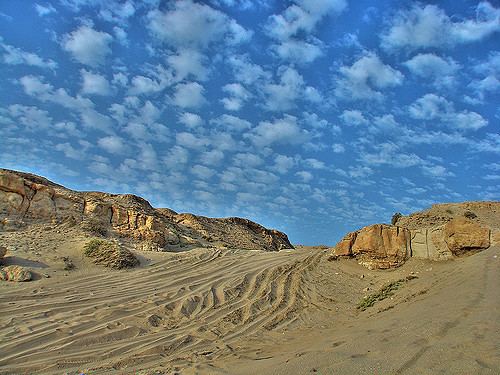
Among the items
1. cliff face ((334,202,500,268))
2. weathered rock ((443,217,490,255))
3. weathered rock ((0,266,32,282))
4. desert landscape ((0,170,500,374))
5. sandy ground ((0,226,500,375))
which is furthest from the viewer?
cliff face ((334,202,500,268))

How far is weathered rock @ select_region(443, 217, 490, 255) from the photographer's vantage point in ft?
33.3

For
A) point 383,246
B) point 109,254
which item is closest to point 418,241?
point 383,246

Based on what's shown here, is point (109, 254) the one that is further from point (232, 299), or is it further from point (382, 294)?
point (382, 294)

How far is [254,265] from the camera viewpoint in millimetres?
12664

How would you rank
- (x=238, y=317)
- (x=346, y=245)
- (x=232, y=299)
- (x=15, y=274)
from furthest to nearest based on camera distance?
(x=346, y=245)
(x=232, y=299)
(x=15, y=274)
(x=238, y=317)

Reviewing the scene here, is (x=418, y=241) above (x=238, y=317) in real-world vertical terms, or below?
above

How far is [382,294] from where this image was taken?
30.5 feet

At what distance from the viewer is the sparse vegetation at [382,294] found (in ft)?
29.4

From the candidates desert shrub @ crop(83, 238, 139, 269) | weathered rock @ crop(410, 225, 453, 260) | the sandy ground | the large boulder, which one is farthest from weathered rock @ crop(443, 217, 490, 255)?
desert shrub @ crop(83, 238, 139, 269)

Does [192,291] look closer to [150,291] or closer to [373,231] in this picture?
[150,291]

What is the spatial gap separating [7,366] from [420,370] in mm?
5088

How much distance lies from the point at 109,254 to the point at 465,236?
9718 mm

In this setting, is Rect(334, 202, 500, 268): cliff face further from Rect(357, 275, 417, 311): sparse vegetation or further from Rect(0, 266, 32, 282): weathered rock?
Rect(0, 266, 32, 282): weathered rock

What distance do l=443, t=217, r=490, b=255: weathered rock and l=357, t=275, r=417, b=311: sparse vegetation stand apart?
5.12ft
